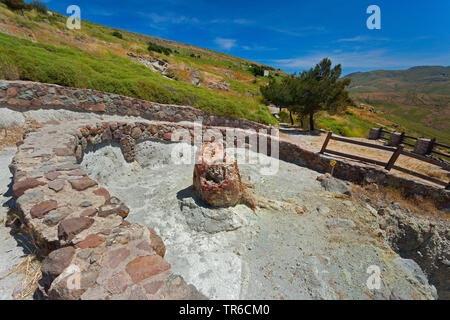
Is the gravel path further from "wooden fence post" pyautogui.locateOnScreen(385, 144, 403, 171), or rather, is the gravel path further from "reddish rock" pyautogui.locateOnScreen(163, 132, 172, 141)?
"wooden fence post" pyautogui.locateOnScreen(385, 144, 403, 171)

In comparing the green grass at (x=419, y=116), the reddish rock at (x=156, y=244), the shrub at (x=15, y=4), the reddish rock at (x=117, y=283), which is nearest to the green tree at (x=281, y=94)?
the reddish rock at (x=156, y=244)

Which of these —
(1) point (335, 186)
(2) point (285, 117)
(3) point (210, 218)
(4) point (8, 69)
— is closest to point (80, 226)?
(3) point (210, 218)

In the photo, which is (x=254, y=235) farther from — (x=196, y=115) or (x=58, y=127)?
(x=196, y=115)

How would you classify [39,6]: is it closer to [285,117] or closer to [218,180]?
[285,117]

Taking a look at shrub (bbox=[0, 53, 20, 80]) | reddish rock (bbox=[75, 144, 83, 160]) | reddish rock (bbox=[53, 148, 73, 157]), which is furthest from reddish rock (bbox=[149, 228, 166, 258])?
shrub (bbox=[0, 53, 20, 80])

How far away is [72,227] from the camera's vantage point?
2.18m

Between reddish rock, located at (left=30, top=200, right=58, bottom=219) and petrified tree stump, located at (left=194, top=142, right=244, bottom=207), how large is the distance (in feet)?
8.84

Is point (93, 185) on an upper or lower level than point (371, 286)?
upper

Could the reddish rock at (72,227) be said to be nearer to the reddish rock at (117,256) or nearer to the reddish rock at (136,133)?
the reddish rock at (117,256)

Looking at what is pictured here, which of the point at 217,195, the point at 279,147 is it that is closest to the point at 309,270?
the point at 217,195

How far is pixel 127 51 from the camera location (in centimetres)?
2789

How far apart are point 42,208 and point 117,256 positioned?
1.38m

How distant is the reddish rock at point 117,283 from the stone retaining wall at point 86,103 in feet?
25.6

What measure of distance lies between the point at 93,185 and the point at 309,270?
4.22 meters
